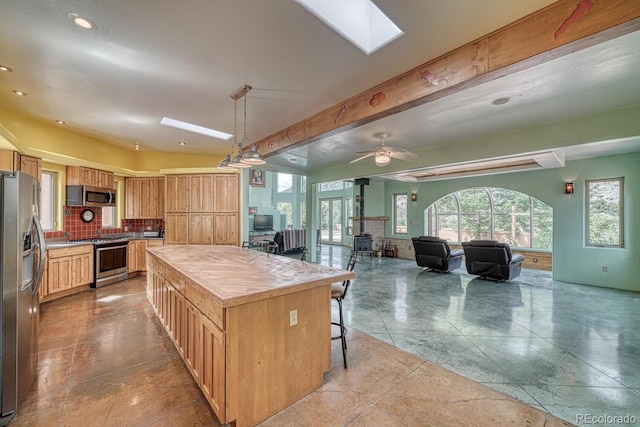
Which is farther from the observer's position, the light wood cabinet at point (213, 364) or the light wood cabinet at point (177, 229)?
the light wood cabinet at point (177, 229)

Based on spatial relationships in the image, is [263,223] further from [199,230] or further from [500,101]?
[500,101]

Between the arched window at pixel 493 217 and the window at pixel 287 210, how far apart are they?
756 cm

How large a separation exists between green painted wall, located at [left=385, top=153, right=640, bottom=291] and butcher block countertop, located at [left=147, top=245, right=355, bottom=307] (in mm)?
6304

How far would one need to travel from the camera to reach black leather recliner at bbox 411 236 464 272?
21.5 ft

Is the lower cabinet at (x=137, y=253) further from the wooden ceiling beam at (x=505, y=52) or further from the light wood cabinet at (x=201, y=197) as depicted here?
the wooden ceiling beam at (x=505, y=52)

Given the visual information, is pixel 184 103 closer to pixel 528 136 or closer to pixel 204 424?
A: pixel 204 424

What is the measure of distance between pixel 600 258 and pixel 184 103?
26.7ft

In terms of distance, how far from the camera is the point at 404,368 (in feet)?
8.09

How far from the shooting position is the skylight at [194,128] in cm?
404

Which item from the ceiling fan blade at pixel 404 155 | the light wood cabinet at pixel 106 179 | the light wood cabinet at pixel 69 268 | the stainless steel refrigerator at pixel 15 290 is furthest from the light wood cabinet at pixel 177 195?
the ceiling fan blade at pixel 404 155

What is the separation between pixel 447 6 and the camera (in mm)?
1728

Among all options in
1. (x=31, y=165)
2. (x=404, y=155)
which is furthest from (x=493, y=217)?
(x=31, y=165)

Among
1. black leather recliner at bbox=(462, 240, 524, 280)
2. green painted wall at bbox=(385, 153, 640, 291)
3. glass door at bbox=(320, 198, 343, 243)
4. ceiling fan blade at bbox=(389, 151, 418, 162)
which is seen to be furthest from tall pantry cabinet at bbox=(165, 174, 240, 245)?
green painted wall at bbox=(385, 153, 640, 291)

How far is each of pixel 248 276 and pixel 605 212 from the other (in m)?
7.35
